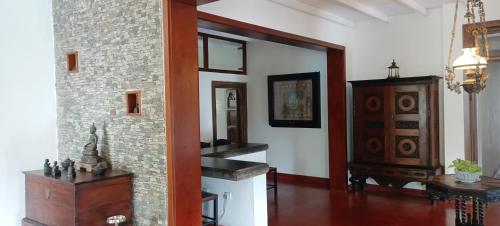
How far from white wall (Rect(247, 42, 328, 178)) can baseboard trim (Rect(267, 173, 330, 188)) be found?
7 centimetres

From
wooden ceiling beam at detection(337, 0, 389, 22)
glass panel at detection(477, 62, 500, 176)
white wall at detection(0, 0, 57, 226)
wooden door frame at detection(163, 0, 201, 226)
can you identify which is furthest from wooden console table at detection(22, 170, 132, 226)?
glass panel at detection(477, 62, 500, 176)

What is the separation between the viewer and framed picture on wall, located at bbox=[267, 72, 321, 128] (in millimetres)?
6531

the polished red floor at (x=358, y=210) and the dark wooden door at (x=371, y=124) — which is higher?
the dark wooden door at (x=371, y=124)

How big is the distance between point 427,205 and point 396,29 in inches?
99.4

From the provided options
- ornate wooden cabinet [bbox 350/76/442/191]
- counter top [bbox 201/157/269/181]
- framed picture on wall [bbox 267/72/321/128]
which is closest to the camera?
counter top [bbox 201/157/269/181]

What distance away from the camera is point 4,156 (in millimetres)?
3215

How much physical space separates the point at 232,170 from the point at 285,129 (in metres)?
3.82

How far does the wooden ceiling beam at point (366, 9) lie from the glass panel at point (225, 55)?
2.43 meters

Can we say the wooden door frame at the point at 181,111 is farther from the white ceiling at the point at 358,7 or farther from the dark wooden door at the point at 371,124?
the dark wooden door at the point at 371,124

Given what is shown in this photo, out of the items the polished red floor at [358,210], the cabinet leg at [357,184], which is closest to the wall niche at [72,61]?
the polished red floor at [358,210]

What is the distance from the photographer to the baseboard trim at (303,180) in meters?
6.46

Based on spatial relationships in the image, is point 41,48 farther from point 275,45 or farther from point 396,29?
point 396,29

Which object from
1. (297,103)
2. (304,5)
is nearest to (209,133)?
(297,103)

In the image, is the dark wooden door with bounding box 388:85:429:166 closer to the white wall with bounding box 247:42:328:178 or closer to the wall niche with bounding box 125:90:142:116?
the white wall with bounding box 247:42:328:178
